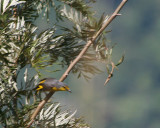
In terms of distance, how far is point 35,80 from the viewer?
593 millimetres

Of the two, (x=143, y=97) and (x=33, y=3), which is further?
(x=143, y=97)

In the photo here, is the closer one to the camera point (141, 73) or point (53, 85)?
point (53, 85)

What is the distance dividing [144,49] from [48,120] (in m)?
16.3

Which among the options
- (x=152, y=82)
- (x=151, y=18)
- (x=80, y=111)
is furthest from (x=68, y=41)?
(x=151, y=18)

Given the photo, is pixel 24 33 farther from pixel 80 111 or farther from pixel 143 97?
pixel 143 97

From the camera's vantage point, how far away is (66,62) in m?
0.71

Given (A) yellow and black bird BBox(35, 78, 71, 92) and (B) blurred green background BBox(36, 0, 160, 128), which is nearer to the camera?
(A) yellow and black bird BBox(35, 78, 71, 92)

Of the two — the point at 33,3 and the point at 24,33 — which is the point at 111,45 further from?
the point at 33,3

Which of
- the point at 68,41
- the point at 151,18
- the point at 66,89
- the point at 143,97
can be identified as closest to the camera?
the point at 66,89

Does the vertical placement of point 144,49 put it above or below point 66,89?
below

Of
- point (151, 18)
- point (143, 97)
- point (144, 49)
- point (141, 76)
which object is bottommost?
point (143, 97)

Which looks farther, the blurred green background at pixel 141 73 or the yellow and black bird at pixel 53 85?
the blurred green background at pixel 141 73

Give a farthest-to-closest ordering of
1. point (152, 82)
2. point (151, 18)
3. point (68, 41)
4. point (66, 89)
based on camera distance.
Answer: point (151, 18) < point (152, 82) < point (68, 41) < point (66, 89)

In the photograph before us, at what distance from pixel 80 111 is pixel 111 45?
145 mm
